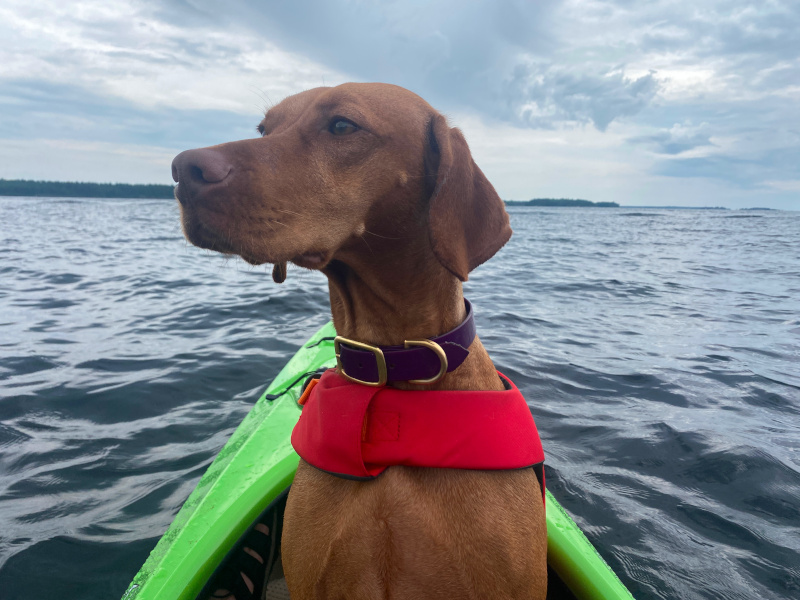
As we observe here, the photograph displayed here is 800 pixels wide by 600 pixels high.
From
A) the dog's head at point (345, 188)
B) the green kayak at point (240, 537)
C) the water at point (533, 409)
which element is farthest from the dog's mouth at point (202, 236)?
the green kayak at point (240, 537)

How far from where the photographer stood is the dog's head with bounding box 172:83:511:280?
1.74m

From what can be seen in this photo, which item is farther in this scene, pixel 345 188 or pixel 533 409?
pixel 533 409

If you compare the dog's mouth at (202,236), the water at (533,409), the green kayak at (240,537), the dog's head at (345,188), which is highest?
the dog's head at (345,188)

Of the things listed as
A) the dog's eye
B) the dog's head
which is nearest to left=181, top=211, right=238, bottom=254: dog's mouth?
the dog's head

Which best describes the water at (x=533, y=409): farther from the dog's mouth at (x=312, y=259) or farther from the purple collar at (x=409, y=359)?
the purple collar at (x=409, y=359)

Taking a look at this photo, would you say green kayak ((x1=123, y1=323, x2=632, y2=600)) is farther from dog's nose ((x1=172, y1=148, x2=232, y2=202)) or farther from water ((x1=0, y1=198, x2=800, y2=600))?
dog's nose ((x1=172, y1=148, x2=232, y2=202))

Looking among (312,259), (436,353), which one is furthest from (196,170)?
(436,353)

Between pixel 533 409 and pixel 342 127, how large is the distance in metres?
4.06

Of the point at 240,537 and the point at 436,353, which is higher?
the point at 436,353

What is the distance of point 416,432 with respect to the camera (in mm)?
1780

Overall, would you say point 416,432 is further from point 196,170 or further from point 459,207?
point 196,170

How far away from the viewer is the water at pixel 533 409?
3314mm

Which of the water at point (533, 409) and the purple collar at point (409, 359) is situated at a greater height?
the purple collar at point (409, 359)

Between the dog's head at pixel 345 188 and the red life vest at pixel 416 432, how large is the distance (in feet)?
1.58
